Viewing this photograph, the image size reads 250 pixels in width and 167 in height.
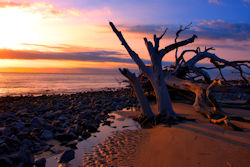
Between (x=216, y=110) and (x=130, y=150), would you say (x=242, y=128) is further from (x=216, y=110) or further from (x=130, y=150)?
(x=130, y=150)

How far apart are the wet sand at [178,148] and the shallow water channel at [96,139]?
20 cm

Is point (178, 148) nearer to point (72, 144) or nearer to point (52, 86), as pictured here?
point (72, 144)

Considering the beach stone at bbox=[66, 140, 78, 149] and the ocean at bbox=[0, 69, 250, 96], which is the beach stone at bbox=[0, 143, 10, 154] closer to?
the beach stone at bbox=[66, 140, 78, 149]

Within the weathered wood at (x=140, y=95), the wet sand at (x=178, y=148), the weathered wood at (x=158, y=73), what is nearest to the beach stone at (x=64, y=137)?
the wet sand at (x=178, y=148)

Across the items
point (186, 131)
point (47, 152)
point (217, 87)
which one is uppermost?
point (217, 87)

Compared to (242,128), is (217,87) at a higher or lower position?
higher

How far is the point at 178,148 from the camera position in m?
4.05

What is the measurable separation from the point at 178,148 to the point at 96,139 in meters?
2.20

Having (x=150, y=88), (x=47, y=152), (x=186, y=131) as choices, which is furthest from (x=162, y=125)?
(x=150, y=88)

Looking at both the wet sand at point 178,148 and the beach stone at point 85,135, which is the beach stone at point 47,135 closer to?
the beach stone at point 85,135

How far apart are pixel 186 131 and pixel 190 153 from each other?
4.60 ft

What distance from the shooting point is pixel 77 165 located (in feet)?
12.0

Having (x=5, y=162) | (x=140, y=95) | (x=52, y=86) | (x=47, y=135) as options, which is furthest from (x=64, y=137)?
(x=52, y=86)

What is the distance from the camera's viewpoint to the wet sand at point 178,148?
344 centimetres
